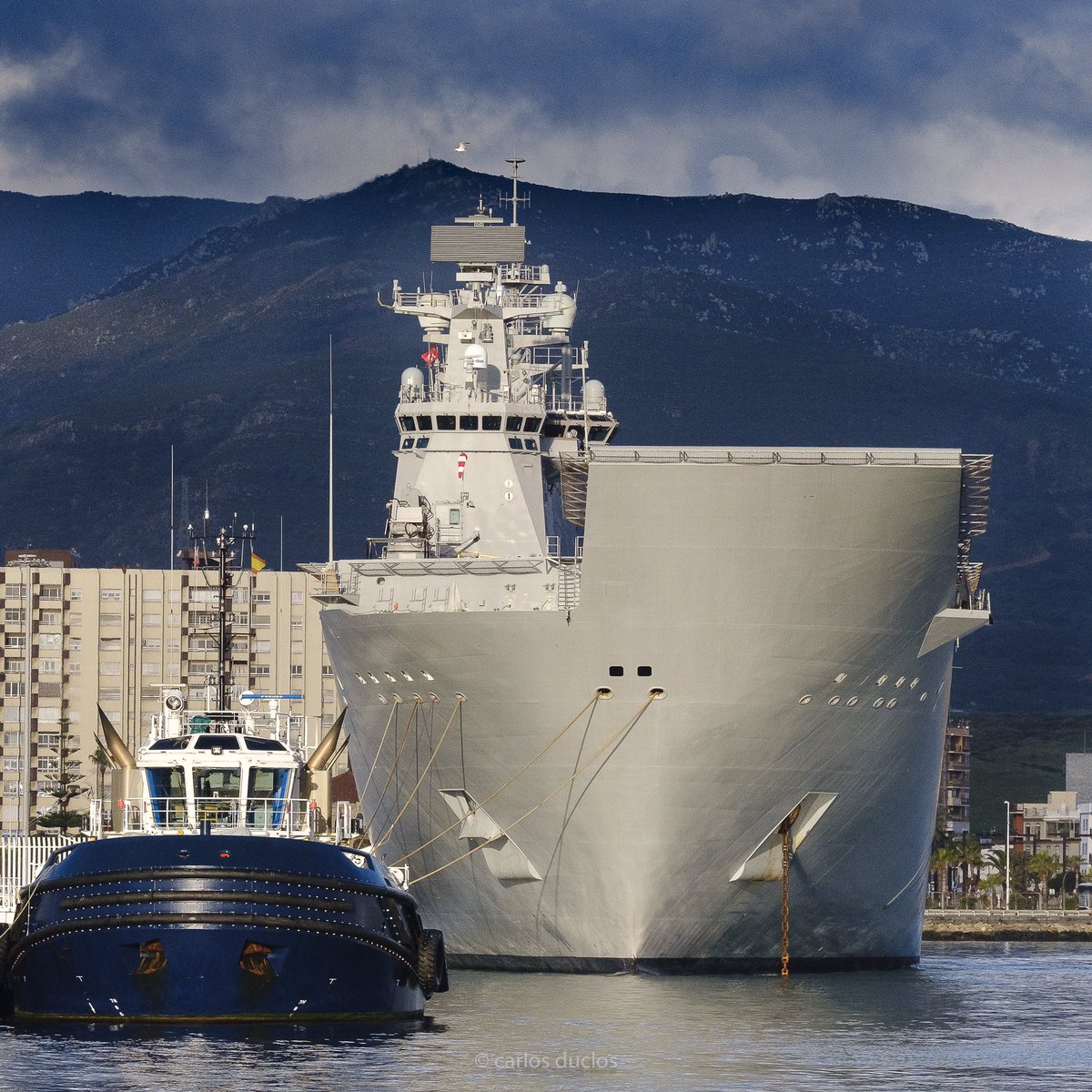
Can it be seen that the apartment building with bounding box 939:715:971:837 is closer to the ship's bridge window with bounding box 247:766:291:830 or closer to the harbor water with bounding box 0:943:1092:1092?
the harbor water with bounding box 0:943:1092:1092

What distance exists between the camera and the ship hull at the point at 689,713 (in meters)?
36.2

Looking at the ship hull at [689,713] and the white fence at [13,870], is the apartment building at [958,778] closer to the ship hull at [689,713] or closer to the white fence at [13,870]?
the ship hull at [689,713]

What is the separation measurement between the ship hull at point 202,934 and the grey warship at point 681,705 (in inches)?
318

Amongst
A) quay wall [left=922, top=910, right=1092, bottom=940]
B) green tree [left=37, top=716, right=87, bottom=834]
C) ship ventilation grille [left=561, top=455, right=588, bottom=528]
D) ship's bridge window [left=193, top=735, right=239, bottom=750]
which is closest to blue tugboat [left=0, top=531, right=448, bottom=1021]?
ship's bridge window [left=193, top=735, right=239, bottom=750]

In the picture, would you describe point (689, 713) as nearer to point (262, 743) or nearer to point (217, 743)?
point (262, 743)

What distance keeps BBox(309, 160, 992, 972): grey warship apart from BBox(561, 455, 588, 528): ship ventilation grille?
0.16 ft

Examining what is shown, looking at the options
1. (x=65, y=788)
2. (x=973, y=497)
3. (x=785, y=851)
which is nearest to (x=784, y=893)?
(x=785, y=851)

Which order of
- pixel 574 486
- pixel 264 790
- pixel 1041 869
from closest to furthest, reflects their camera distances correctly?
pixel 264 790
pixel 574 486
pixel 1041 869

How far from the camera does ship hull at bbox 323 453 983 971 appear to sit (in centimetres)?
3616

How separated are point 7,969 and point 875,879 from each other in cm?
1592

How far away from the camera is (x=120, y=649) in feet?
327

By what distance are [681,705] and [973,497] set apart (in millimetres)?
6308

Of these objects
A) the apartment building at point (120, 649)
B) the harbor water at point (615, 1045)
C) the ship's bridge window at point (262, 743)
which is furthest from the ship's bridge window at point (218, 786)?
the apartment building at point (120, 649)

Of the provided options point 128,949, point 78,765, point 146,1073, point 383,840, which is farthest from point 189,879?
point 78,765
